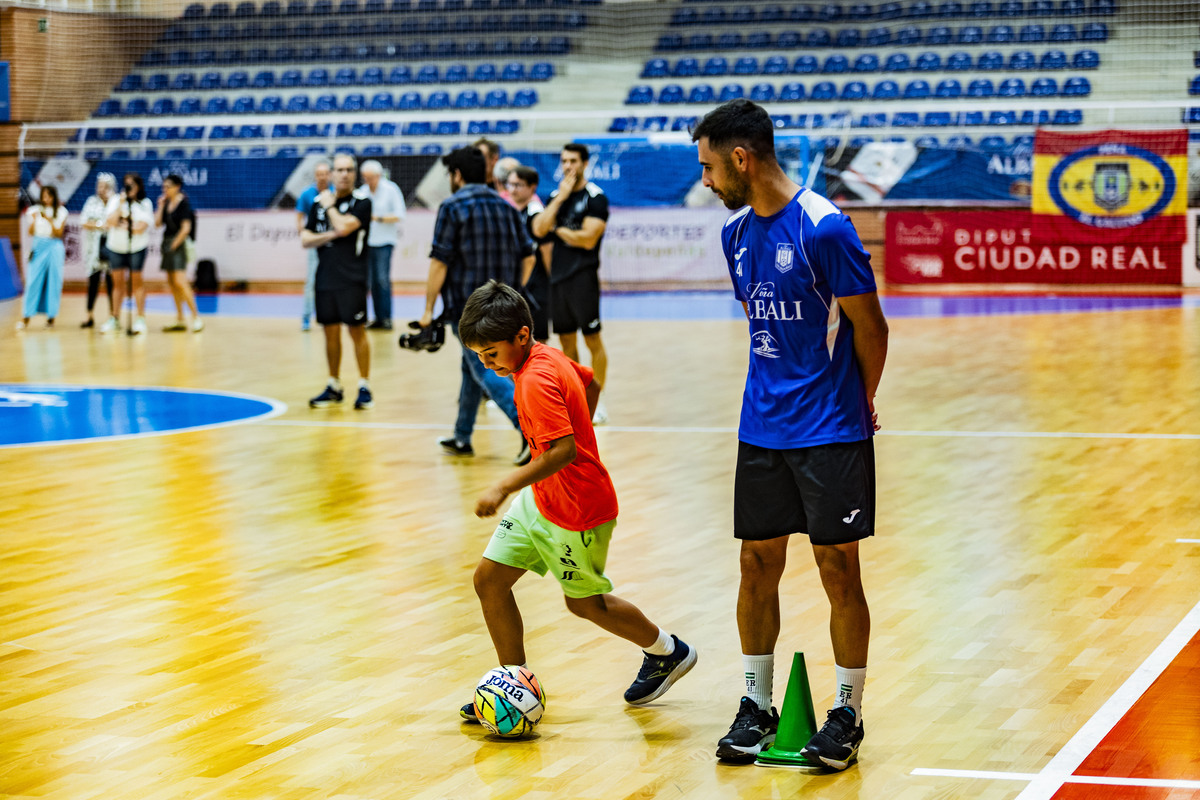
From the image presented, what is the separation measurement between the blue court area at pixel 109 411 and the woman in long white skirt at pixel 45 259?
6.11m

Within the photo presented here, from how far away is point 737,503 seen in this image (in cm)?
409

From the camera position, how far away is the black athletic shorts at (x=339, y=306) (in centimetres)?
1101

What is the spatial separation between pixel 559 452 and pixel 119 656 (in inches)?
79.7

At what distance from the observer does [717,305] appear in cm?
2075

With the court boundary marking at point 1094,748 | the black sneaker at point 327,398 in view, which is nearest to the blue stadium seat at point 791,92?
the black sneaker at point 327,398

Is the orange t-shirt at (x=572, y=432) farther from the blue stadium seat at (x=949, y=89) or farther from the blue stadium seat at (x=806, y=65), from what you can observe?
the blue stadium seat at (x=806, y=65)

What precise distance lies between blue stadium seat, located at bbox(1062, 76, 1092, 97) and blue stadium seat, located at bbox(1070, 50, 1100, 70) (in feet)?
1.43

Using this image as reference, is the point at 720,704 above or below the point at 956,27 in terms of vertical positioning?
below

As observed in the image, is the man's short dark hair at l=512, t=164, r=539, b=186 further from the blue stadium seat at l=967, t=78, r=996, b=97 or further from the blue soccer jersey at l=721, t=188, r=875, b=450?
the blue stadium seat at l=967, t=78, r=996, b=97

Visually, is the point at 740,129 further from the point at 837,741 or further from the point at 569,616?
the point at 569,616

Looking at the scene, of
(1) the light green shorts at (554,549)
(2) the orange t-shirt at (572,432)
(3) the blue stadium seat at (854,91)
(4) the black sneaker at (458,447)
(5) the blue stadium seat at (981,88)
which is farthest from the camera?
(3) the blue stadium seat at (854,91)

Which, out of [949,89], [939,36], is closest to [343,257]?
[949,89]

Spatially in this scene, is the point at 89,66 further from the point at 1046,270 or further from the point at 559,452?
the point at 559,452

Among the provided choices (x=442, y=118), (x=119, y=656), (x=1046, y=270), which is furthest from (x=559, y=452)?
(x=442, y=118)
